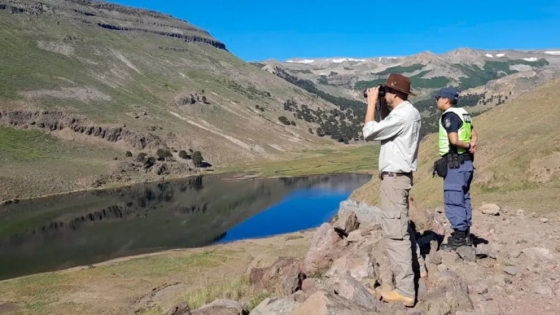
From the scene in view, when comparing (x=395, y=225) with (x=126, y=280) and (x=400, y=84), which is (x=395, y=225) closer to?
(x=400, y=84)

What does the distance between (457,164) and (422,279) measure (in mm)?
2845

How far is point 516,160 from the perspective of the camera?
81.4ft

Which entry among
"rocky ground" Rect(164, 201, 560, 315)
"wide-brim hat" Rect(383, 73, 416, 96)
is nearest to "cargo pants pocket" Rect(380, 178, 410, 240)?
"rocky ground" Rect(164, 201, 560, 315)

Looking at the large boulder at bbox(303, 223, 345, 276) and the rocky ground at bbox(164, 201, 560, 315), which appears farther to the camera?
the large boulder at bbox(303, 223, 345, 276)

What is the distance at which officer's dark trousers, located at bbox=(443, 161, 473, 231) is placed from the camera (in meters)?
10.5

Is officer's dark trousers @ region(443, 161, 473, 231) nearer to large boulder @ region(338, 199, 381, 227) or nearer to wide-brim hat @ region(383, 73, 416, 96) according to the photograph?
large boulder @ region(338, 199, 381, 227)

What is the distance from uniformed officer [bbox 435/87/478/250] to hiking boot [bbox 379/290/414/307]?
2963mm

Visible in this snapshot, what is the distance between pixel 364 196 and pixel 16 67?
126271 millimetres

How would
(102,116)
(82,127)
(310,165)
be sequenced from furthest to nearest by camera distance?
(102,116) < (310,165) < (82,127)

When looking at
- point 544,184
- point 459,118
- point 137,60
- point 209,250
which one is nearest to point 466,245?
point 459,118

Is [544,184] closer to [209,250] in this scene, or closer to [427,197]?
[427,197]

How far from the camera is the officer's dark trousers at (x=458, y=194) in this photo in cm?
1052

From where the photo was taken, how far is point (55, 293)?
32.1m

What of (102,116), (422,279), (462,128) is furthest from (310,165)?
(422,279)
